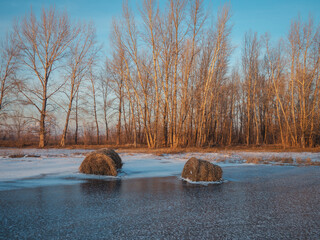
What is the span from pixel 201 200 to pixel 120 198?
1635mm

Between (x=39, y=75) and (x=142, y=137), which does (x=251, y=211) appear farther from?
(x=142, y=137)

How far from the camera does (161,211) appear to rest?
4.23 meters

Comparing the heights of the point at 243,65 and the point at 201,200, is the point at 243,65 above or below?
above

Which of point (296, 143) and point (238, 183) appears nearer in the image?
point (238, 183)

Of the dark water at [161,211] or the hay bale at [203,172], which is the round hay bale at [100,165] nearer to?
the dark water at [161,211]

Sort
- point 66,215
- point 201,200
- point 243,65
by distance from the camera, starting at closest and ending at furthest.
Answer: point 66,215, point 201,200, point 243,65

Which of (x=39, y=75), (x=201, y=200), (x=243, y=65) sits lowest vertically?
(x=201, y=200)

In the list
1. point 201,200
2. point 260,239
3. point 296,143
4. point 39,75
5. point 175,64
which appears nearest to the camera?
point 260,239

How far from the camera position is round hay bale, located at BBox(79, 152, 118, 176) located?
7.93 metres

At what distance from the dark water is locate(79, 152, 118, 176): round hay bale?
52.6 inches

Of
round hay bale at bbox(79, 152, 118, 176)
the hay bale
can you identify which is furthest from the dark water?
round hay bale at bbox(79, 152, 118, 176)

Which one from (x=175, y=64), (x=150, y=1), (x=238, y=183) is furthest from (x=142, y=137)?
(x=238, y=183)

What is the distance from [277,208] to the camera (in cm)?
445

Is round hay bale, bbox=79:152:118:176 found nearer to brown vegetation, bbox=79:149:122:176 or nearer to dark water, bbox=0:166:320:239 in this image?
brown vegetation, bbox=79:149:122:176
